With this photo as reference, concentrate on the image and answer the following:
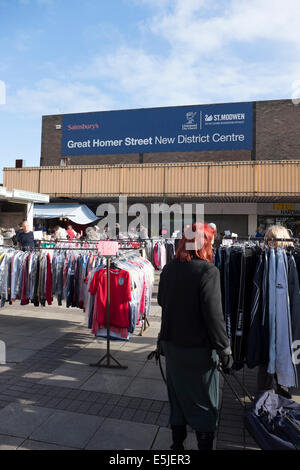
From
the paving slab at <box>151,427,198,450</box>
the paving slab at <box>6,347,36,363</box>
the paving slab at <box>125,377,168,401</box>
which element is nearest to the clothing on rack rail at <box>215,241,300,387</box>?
the paving slab at <box>151,427,198,450</box>

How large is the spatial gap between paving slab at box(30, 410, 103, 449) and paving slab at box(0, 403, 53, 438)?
0.08 meters

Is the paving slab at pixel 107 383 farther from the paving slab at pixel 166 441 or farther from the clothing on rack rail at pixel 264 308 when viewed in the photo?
the clothing on rack rail at pixel 264 308

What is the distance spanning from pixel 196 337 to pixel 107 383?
2475 millimetres

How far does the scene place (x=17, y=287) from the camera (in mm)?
6801

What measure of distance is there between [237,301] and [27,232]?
7.09 meters

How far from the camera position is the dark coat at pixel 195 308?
9.25 ft

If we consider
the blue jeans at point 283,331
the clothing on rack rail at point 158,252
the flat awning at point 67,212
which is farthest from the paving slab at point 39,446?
the flat awning at point 67,212

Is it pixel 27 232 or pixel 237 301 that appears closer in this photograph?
pixel 237 301

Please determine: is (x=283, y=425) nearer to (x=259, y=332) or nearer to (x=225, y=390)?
(x=259, y=332)

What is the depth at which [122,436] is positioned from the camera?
137 inches

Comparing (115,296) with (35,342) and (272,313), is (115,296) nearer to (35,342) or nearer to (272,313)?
(35,342)

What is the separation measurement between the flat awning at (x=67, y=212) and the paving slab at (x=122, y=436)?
18.8 m

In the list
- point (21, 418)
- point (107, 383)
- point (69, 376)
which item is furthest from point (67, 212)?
point (21, 418)
